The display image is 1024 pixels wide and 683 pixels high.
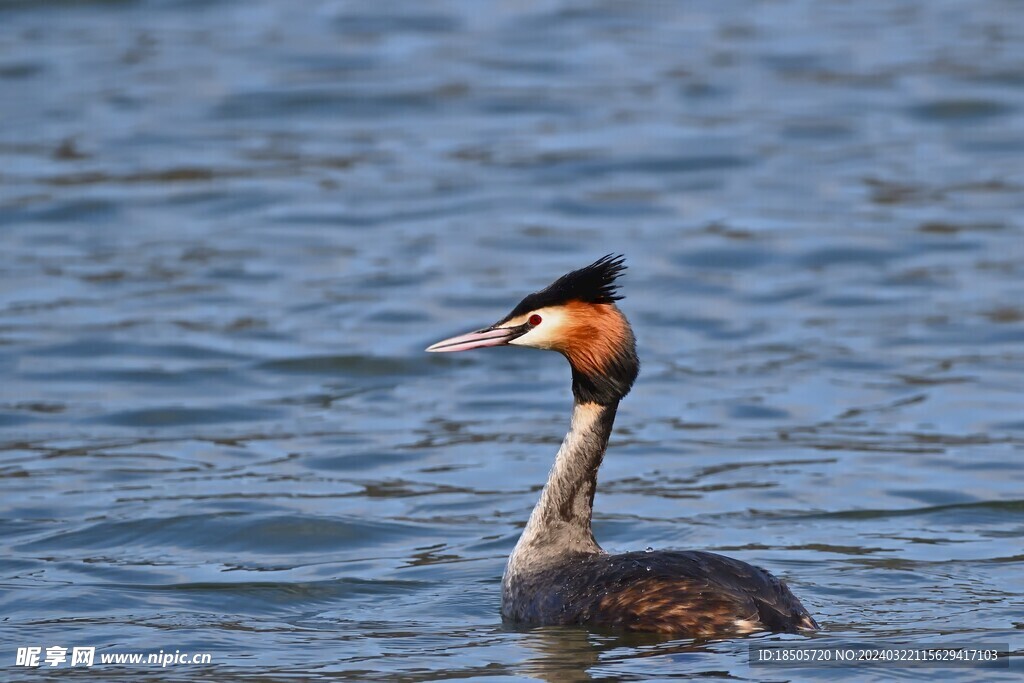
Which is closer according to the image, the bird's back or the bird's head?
the bird's back

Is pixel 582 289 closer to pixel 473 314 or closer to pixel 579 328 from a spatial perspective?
pixel 579 328

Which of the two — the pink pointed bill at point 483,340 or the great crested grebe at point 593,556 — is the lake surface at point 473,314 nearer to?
the great crested grebe at point 593,556

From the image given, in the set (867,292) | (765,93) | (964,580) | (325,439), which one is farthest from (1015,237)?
(964,580)

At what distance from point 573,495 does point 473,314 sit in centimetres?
607

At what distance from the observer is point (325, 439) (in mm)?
11586

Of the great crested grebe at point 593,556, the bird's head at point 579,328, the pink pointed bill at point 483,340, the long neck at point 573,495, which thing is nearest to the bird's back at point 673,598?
the great crested grebe at point 593,556

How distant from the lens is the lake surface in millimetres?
8602

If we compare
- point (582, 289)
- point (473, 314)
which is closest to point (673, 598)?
point (582, 289)

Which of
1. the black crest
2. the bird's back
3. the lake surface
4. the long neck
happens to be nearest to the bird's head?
the black crest

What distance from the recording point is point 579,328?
792 cm

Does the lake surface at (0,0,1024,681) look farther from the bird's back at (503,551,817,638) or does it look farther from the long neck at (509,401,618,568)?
the long neck at (509,401,618,568)

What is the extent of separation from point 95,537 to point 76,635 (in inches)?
71.3

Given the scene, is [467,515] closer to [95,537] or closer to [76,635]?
[95,537]

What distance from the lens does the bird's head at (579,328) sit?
788 cm
